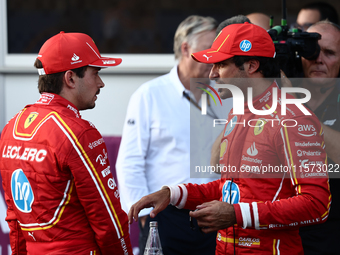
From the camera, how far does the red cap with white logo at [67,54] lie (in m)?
1.82

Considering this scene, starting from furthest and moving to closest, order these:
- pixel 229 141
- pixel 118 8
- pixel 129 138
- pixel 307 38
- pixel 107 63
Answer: pixel 118 8
pixel 129 138
pixel 307 38
pixel 107 63
pixel 229 141

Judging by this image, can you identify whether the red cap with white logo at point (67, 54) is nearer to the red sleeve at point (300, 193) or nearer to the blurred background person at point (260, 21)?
the red sleeve at point (300, 193)

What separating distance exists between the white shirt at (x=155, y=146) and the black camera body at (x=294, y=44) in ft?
2.61

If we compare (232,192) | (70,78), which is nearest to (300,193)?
(232,192)

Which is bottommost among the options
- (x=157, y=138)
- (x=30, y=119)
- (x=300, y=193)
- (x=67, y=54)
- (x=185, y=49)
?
(x=157, y=138)

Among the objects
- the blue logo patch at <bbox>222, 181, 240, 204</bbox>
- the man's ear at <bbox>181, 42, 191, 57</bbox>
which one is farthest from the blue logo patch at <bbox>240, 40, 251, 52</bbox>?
the man's ear at <bbox>181, 42, 191, 57</bbox>

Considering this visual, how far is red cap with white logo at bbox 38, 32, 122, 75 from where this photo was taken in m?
A: 1.82

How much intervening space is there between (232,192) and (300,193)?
0.30m

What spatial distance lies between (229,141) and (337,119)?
73cm

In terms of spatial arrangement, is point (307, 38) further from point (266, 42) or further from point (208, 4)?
point (208, 4)

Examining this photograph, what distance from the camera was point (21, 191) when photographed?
1731mm

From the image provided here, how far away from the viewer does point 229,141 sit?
179cm

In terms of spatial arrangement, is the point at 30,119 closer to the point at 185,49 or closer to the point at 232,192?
the point at 232,192

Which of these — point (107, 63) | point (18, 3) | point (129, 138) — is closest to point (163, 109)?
point (129, 138)
